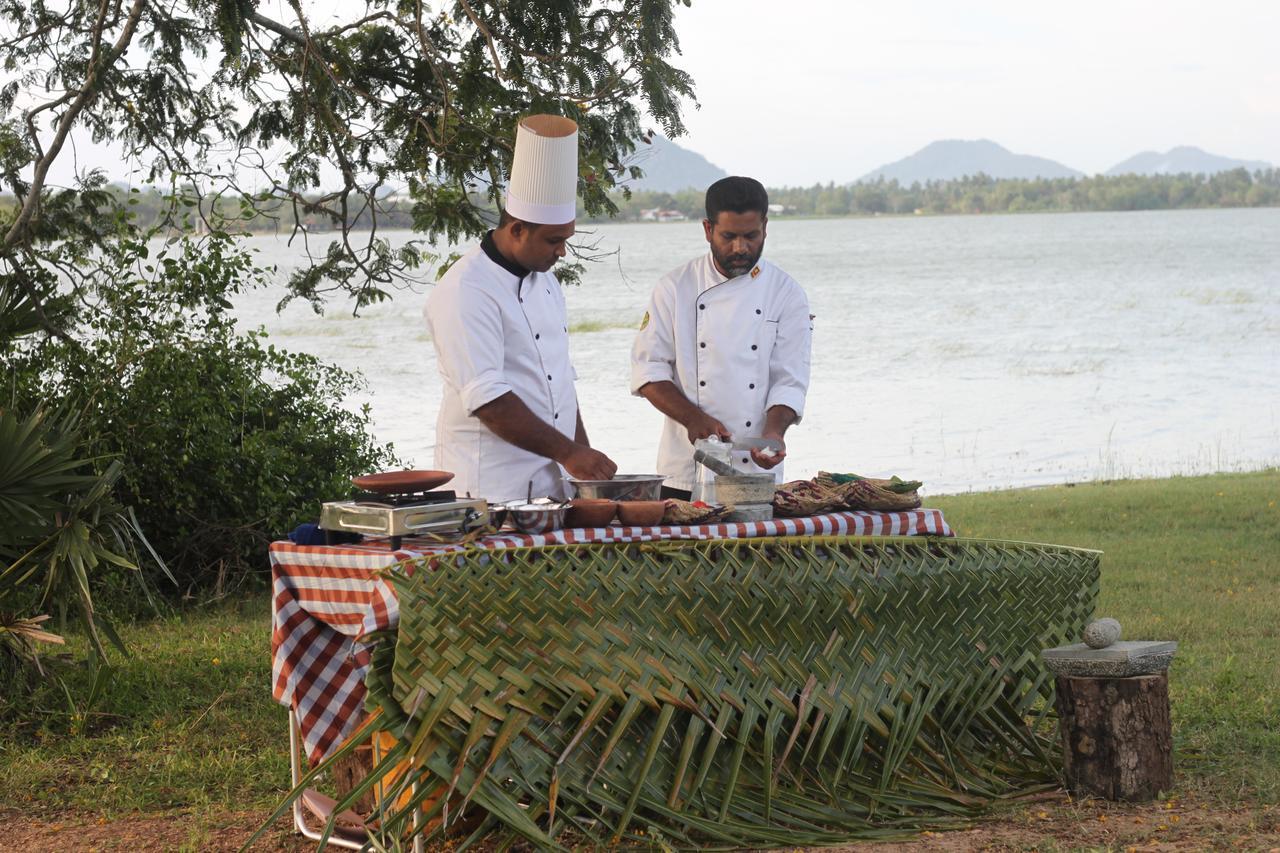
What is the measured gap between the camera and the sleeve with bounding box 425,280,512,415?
4016 mm

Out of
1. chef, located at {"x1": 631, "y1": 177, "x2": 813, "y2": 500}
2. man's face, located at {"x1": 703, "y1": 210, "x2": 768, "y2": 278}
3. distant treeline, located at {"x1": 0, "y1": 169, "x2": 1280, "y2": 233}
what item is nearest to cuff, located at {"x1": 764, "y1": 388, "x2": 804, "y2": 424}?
chef, located at {"x1": 631, "y1": 177, "x2": 813, "y2": 500}

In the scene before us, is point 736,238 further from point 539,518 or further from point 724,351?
point 539,518

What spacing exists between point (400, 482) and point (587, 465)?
0.62 meters

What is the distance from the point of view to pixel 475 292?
4082mm

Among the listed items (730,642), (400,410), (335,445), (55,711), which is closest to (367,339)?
(400,410)

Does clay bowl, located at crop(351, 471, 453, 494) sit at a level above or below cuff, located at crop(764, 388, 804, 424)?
below

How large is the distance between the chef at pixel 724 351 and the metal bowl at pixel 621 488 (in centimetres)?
87

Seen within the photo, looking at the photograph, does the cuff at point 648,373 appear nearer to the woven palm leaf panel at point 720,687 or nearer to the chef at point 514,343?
the chef at point 514,343

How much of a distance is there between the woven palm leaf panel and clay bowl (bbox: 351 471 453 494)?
9.9 inches

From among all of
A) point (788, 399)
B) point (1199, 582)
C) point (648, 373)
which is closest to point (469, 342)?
point (648, 373)

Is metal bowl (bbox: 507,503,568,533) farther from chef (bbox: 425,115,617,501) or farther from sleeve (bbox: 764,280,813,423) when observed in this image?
sleeve (bbox: 764,280,813,423)

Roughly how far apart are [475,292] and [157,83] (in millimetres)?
4091

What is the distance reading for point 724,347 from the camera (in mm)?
4840

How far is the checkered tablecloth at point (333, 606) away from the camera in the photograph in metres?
3.49
